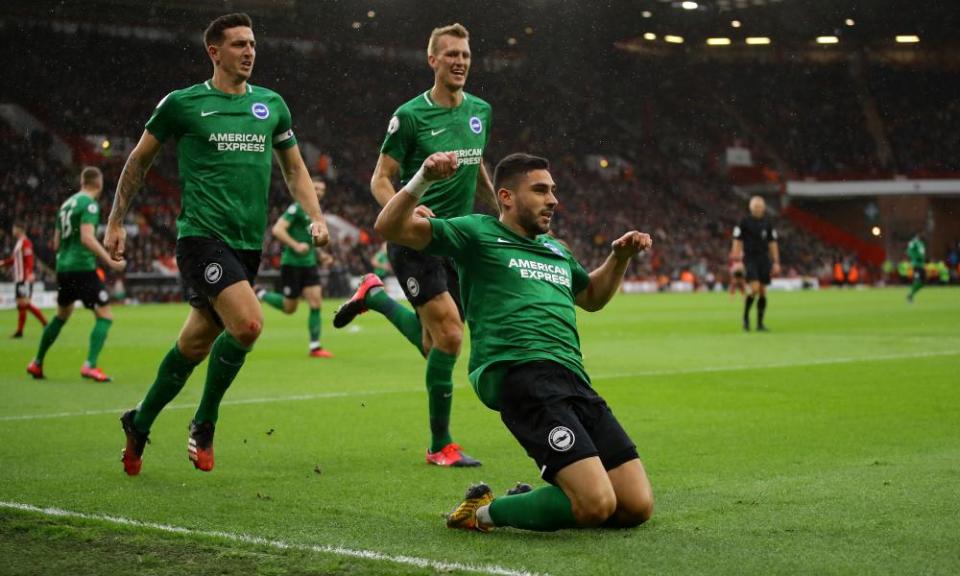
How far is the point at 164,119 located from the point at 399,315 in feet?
7.55

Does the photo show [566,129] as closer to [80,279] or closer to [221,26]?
[80,279]

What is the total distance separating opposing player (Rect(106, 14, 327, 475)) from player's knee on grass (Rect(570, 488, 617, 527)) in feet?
7.60

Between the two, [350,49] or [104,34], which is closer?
[104,34]

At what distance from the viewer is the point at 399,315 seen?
27.4 feet

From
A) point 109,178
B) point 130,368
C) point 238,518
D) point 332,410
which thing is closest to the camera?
point 238,518

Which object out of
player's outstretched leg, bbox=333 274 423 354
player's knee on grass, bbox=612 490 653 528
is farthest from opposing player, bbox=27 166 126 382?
player's knee on grass, bbox=612 490 653 528

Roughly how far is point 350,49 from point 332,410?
1449 inches

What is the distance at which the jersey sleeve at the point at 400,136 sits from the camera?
24.1ft

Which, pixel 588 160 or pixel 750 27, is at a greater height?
pixel 750 27

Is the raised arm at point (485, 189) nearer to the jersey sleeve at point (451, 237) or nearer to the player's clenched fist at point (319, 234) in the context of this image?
the player's clenched fist at point (319, 234)

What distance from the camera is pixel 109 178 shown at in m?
40.7

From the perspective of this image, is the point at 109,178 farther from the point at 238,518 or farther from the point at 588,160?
the point at 238,518

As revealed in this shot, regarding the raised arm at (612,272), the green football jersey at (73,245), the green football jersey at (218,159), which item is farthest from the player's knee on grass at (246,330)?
the green football jersey at (73,245)

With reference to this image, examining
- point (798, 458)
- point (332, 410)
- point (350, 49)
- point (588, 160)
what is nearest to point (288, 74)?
point (350, 49)
